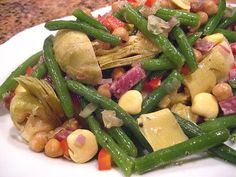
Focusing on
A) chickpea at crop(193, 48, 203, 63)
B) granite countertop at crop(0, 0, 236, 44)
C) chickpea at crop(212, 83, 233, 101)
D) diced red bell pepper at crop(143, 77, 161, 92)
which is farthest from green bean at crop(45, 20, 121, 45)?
granite countertop at crop(0, 0, 236, 44)

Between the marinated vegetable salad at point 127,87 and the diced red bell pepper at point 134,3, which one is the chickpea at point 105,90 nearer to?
the marinated vegetable salad at point 127,87

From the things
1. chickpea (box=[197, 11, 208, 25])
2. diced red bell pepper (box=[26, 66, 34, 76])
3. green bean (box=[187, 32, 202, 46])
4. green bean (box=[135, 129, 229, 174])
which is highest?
chickpea (box=[197, 11, 208, 25])

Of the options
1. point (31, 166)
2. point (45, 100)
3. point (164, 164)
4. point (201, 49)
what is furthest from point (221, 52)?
point (31, 166)

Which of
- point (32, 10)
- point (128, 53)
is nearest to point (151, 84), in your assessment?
point (128, 53)

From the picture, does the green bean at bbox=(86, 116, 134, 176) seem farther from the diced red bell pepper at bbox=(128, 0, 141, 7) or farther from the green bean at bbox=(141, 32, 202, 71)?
the diced red bell pepper at bbox=(128, 0, 141, 7)

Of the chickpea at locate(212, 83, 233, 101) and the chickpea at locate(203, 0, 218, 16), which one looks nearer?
the chickpea at locate(212, 83, 233, 101)

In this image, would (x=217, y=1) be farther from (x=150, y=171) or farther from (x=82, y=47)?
(x=150, y=171)

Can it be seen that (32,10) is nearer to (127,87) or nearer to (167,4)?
(167,4)
